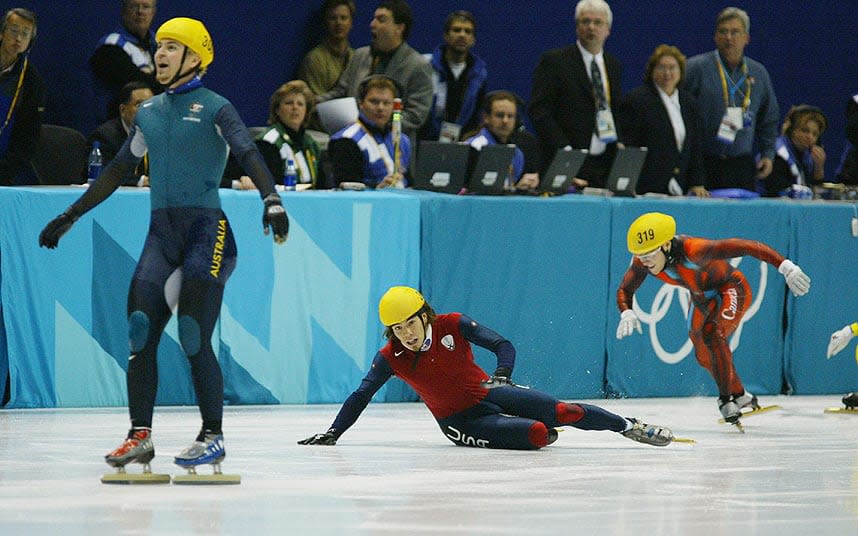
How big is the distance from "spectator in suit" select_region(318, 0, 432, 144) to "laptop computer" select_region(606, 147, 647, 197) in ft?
5.11

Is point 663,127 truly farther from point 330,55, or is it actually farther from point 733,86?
point 330,55

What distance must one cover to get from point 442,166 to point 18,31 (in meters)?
3.01

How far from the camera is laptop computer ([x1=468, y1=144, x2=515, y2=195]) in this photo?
10773 millimetres

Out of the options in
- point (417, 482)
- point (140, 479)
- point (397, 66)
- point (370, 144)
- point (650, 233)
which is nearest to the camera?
point (140, 479)

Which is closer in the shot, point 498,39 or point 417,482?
point 417,482

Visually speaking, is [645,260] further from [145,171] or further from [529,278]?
[145,171]

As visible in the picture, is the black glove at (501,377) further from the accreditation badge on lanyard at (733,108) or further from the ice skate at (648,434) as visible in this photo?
the accreditation badge on lanyard at (733,108)

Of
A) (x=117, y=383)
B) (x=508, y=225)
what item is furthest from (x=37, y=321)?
(x=508, y=225)

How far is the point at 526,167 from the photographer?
1181cm

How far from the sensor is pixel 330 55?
12445 millimetres

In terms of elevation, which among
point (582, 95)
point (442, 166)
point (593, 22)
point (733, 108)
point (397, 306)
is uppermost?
point (593, 22)

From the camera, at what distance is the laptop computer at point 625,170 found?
37.5 ft

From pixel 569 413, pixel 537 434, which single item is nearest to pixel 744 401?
pixel 569 413

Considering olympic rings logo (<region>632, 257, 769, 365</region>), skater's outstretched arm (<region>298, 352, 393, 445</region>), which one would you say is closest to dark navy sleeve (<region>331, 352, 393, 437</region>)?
skater's outstretched arm (<region>298, 352, 393, 445</region>)
